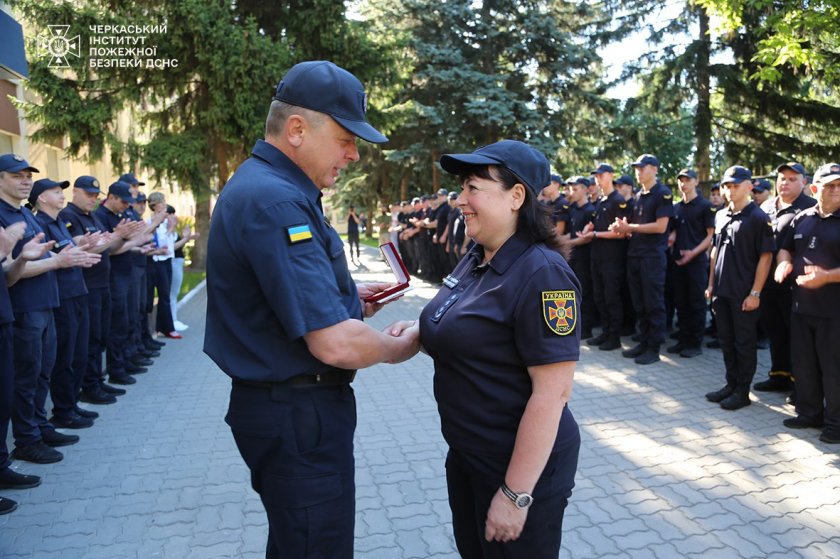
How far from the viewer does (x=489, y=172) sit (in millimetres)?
2031

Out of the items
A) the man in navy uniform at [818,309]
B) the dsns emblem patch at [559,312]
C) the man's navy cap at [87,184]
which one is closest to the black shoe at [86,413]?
the man's navy cap at [87,184]

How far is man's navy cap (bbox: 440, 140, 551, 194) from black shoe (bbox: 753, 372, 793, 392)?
5439 mm

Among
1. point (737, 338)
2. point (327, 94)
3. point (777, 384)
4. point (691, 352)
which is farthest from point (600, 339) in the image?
point (327, 94)

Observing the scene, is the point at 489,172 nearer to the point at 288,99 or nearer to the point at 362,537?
the point at 288,99

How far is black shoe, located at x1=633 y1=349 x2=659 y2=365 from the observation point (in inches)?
287

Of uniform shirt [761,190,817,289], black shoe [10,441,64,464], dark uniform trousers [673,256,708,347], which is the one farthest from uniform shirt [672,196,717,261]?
black shoe [10,441,64,464]

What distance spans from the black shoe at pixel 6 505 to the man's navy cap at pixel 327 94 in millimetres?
3550

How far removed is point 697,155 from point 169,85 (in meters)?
15.6

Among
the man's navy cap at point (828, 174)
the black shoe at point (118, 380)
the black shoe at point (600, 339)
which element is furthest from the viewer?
the black shoe at point (600, 339)

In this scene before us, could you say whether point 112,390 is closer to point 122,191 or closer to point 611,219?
point 122,191

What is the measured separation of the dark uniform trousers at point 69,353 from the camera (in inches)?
207

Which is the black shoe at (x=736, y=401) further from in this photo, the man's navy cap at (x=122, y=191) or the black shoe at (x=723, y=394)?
the man's navy cap at (x=122, y=191)

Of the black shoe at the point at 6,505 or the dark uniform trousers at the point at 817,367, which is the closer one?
the black shoe at the point at 6,505

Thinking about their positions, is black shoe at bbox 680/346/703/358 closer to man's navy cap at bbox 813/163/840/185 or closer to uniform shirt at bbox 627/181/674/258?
Answer: uniform shirt at bbox 627/181/674/258
